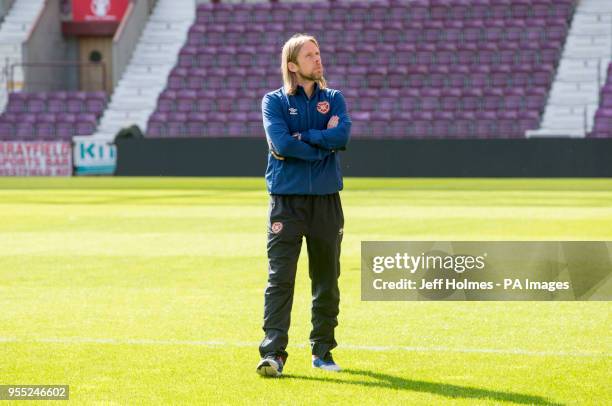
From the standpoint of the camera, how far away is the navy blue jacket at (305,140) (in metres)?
6.84

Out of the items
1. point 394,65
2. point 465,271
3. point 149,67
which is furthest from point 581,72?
point 465,271

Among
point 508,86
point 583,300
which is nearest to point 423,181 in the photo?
point 508,86

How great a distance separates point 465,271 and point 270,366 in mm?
2078

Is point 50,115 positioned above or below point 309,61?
below

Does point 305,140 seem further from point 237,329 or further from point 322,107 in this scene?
point 237,329

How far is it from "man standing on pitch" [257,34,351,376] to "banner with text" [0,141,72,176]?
112ft

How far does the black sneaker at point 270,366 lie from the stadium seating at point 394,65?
107 feet

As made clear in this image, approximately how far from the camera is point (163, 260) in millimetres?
13594

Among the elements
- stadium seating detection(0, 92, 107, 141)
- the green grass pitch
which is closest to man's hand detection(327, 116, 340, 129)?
the green grass pitch

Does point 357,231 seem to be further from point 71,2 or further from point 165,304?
point 71,2

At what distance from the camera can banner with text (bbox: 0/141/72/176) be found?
40.4m

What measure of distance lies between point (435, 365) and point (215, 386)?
1.46 metres

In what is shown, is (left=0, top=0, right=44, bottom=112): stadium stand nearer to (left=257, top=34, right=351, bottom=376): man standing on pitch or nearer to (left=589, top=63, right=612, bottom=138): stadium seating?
(left=589, top=63, right=612, bottom=138): stadium seating

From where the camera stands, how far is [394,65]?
4297 cm
